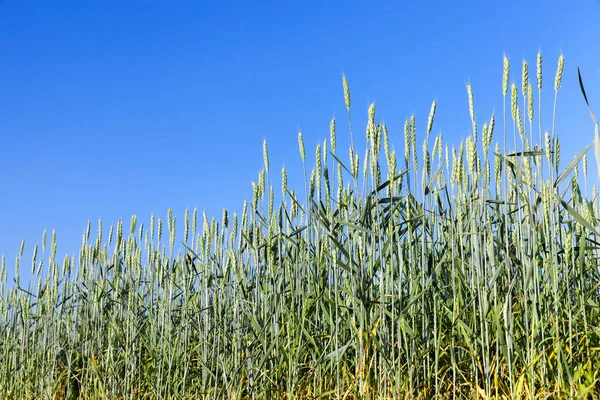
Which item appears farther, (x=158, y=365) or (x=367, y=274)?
(x=158, y=365)

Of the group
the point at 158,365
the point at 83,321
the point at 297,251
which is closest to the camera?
the point at 297,251

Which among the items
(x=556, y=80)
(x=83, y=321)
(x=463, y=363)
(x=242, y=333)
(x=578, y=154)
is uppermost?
(x=556, y=80)

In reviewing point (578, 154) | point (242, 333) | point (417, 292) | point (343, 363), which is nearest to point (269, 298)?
point (242, 333)

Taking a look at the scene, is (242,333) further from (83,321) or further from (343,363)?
(83,321)

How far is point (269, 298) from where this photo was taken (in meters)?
2.26

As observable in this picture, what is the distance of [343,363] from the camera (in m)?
2.08

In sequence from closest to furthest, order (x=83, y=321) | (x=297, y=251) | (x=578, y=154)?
(x=578, y=154) < (x=297, y=251) < (x=83, y=321)

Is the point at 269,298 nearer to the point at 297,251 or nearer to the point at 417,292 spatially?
the point at 297,251

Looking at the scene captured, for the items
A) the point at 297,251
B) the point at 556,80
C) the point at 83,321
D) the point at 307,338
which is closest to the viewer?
the point at 556,80

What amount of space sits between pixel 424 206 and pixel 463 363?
534 mm

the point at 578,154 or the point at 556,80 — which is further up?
the point at 556,80

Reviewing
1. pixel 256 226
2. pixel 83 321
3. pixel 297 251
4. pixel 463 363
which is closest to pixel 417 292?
pixel 463 363

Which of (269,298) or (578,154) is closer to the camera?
(578,154)

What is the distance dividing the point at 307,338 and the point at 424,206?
59 centimetres
